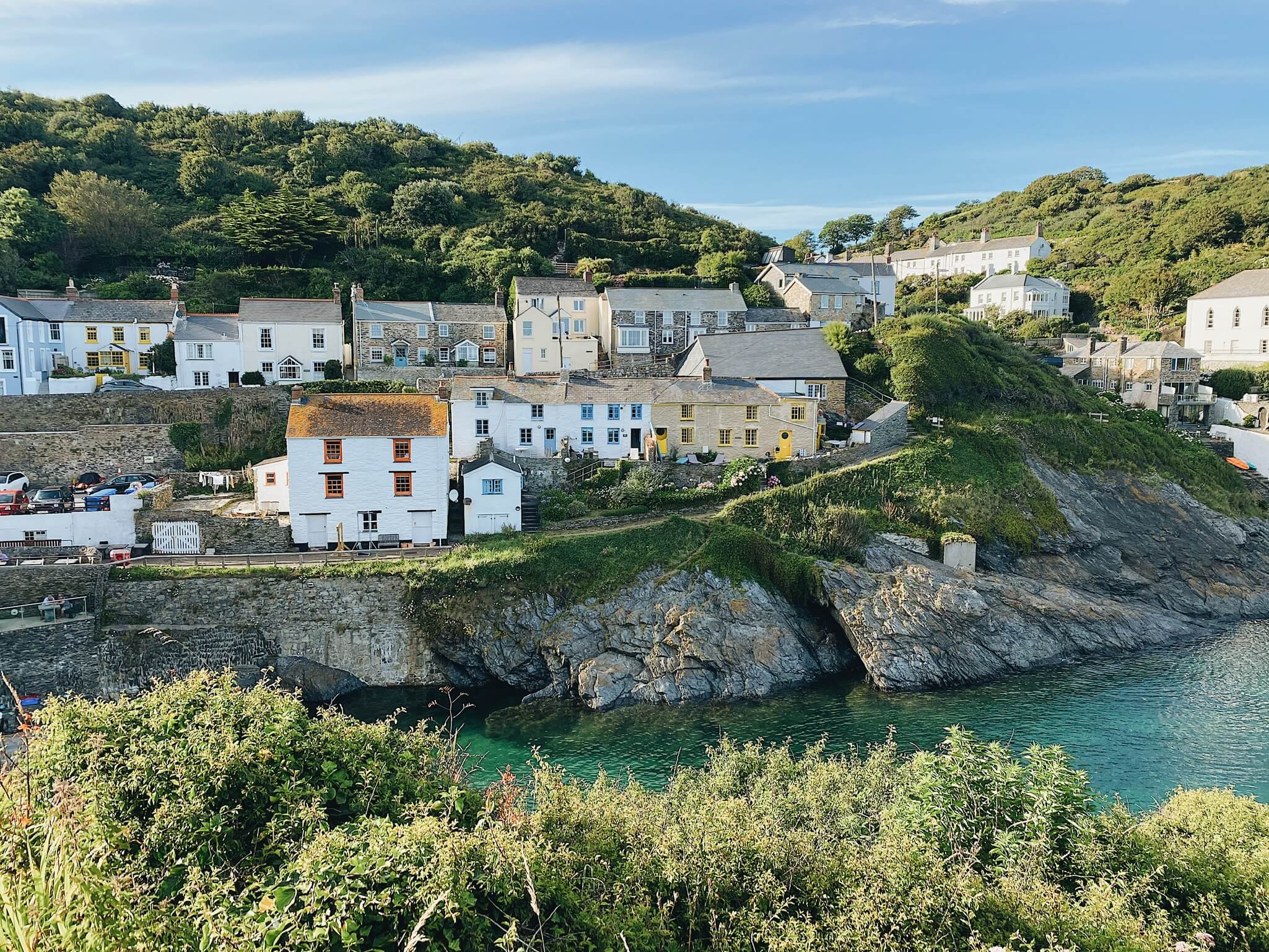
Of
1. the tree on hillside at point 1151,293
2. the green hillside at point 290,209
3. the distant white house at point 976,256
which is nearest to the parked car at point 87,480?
the green hillside at point 290,209

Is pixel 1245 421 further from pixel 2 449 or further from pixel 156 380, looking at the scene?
pixel 2 449

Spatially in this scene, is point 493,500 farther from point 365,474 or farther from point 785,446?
point 785,446

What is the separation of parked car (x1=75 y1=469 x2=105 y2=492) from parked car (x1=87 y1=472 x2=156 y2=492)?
0.24m

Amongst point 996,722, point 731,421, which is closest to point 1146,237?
point 731,421

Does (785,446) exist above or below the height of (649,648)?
above

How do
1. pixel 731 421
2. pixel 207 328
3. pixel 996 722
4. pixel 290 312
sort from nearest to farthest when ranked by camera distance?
pixel 996 722
pixel 731 421
pixel 207 328
pixel 290 312

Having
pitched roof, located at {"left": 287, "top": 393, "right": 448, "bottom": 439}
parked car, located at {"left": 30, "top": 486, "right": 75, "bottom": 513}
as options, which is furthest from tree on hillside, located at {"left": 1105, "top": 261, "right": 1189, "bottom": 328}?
parked car, located at {"left": 30, "top": 486, "right": 75, "bottom": 513}

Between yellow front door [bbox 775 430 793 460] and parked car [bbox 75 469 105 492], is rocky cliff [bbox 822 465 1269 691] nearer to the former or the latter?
yellow front door [bbox 775 430 793 460]

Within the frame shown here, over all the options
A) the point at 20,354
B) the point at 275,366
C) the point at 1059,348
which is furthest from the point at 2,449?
the point at 1059,348

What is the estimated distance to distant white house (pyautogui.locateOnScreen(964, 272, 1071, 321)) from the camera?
78375mm

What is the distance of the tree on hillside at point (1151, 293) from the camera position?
75.6 meters

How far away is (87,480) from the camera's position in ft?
125

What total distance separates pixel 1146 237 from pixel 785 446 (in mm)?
A: 68487

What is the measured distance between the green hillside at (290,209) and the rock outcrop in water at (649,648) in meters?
36.0
